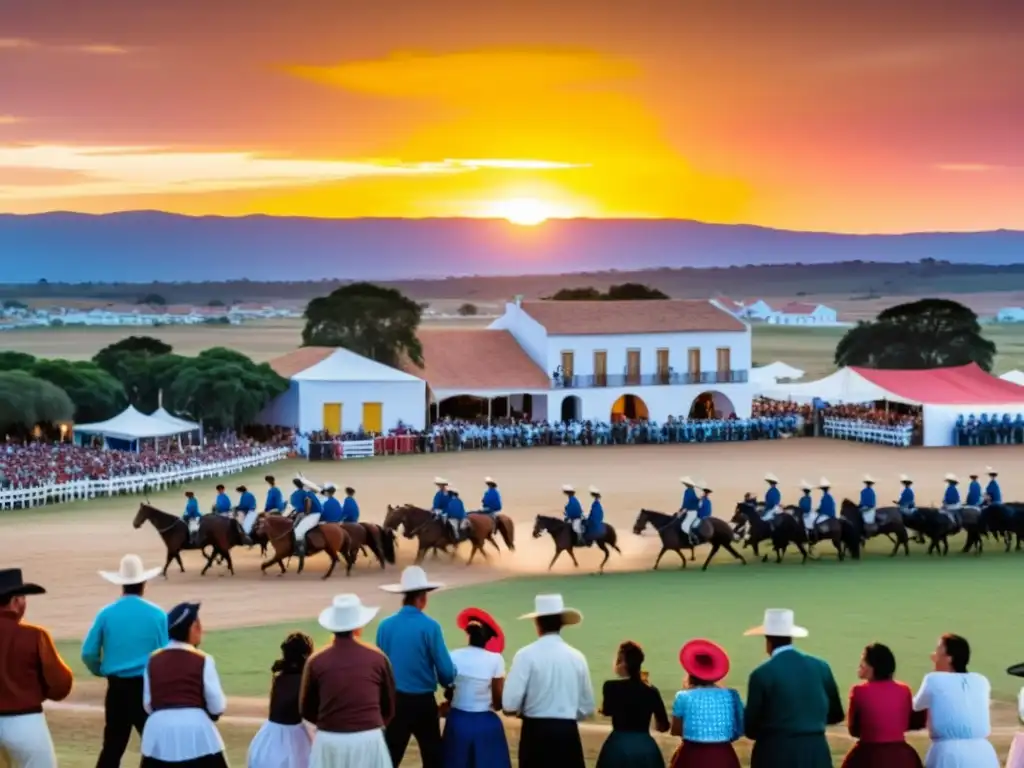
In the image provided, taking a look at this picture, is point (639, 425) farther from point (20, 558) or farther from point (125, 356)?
point (20, 558)

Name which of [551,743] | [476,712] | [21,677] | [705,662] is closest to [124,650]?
[21,677]

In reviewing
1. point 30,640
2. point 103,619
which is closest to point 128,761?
point 103,619

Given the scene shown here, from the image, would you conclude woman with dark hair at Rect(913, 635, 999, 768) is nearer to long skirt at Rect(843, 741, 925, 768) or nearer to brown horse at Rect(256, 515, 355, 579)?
long skirt at Rect(843, 741, 925, 768)

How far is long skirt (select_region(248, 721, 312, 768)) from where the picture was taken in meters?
9.33

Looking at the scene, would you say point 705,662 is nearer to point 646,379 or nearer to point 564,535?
point 564,535

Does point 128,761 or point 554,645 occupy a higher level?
point 554,645

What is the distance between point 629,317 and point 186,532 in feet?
114

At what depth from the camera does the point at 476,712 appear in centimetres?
986

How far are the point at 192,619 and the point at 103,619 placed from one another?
1547 millimetres

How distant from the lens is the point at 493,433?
168ft

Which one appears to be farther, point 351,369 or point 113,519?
point 351,369

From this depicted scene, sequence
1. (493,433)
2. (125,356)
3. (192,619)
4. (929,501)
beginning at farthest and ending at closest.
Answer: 1. (125,356)
2. (493,433)
3. (929,501)
4. (192,619)

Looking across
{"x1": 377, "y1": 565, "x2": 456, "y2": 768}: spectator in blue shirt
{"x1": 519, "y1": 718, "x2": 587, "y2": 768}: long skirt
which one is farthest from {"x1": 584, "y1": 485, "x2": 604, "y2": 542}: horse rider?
{"x1": 519, "y1": 718, "x2": 587, "y2": 768}: long skirt

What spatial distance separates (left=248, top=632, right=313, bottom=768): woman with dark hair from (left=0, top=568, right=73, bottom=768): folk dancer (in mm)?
1175
